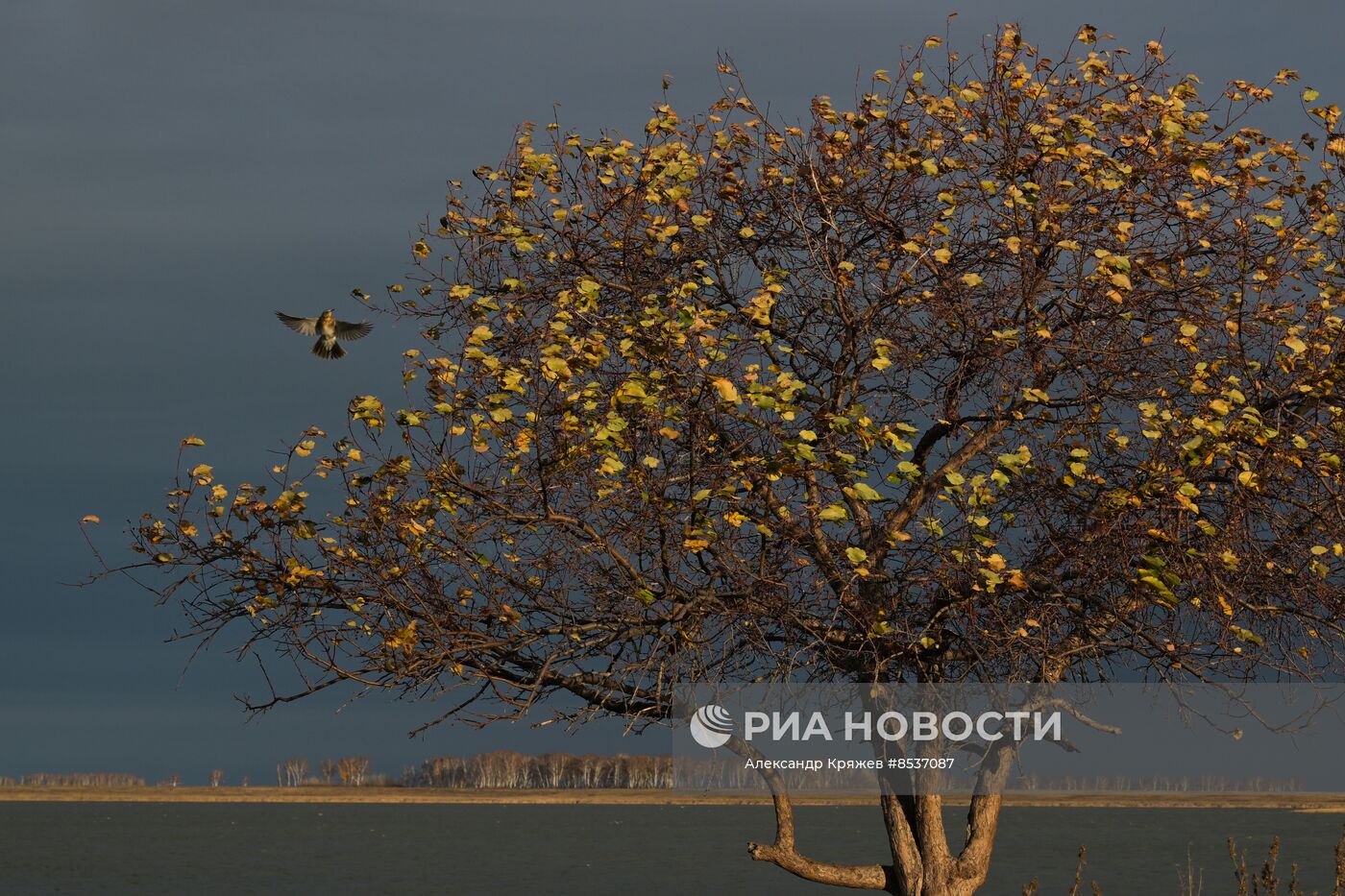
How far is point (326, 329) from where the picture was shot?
1998 centimetres

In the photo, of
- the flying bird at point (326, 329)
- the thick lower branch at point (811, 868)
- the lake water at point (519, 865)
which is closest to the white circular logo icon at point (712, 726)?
the thick lower branch at point (811, 868)

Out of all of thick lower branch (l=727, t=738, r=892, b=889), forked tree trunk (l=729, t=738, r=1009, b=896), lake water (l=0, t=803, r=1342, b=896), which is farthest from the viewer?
lake water (l=0, t=803, r=1342, b=896)

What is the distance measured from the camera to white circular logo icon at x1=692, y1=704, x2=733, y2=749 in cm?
1670

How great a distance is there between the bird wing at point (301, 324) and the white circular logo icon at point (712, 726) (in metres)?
7.82

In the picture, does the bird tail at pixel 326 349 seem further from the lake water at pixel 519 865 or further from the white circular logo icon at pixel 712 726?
the lake water at pixel 519 865

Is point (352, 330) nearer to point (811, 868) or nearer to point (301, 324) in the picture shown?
point (301, 324)

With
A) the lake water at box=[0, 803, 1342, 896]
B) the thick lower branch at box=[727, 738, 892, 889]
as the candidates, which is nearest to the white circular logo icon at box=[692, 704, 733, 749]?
the thick lower branch at box=[727, 738, 892, 889]

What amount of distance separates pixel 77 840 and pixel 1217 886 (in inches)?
5680

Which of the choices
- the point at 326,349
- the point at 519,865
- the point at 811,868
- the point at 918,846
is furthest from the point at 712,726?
the point at 519,865

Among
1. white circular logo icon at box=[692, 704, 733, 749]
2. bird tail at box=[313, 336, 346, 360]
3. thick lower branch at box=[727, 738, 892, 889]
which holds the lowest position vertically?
thick lower branch at box=[727, 738, 892, 889]

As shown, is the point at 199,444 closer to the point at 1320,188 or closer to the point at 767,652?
the point at 767,652

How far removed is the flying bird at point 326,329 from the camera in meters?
20.0

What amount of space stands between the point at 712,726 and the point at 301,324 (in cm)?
824

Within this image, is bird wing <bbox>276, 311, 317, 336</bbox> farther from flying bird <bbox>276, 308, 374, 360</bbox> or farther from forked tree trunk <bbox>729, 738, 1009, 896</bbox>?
forked tree trunk <bbox>729, 738, 1009, 896</bbox>
